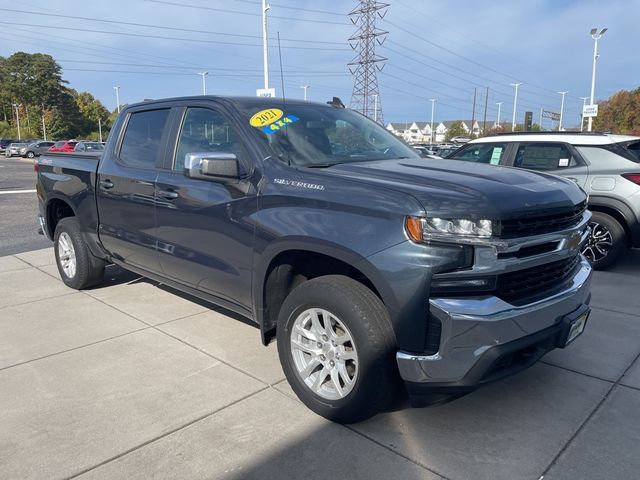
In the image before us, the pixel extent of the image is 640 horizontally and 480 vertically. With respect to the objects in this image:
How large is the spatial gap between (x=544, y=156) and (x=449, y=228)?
5276 millimetres

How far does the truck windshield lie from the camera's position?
11.5 ft

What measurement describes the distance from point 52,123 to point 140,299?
7919 cm

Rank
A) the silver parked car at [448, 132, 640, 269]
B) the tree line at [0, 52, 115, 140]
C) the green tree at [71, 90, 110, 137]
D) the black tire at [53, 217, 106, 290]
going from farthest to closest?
the green tree at [71, 90, 110, 137], the tree line at [0, 52, 115, 140], the silver parked car at [448, 132, 640, 269], the black tire at [53, 217, 106, 290]

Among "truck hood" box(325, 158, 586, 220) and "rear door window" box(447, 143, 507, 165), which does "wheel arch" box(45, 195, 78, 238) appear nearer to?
"truck hood" box(325, 158, 586, 220)

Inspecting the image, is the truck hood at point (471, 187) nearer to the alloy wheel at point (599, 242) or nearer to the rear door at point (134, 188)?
the rear door at point (134, 188)

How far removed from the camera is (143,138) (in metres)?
4.61

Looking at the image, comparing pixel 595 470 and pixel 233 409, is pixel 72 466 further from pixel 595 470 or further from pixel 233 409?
pixel 595 470

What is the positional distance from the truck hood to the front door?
70 cm

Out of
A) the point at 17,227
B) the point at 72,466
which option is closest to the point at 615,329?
the point at 72,466

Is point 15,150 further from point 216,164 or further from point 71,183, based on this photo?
point 216,164

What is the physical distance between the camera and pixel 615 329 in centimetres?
459

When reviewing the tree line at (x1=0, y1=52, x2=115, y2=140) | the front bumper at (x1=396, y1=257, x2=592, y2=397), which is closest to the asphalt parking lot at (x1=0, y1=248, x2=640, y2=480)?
the front bumper at (x1=396, y1=257, x2=592, y2=397)

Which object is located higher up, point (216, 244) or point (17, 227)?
point (216, 244)

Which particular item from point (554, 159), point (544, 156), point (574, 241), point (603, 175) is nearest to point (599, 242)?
point (603, 175)
